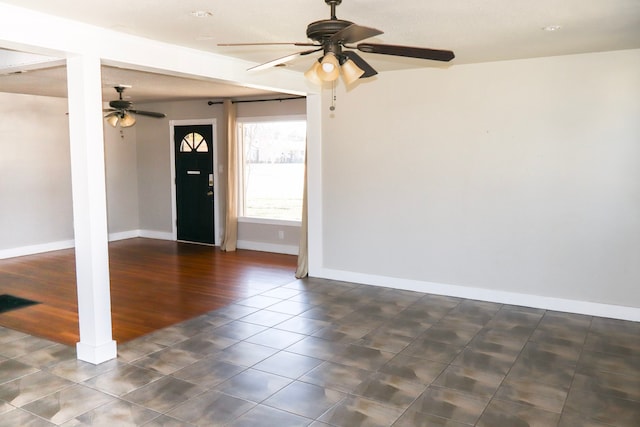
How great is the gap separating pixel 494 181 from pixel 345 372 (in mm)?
2696

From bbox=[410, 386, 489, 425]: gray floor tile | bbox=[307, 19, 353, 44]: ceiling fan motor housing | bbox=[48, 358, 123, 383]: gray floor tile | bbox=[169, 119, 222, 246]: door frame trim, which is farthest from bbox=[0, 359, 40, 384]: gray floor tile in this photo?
bbox=[169, 119, 222, 246]: door frame trim

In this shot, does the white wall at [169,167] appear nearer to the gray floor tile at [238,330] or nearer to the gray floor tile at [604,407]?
the gray floor tile at [238,330]

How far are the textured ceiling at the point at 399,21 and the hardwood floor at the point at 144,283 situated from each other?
2.57 meters

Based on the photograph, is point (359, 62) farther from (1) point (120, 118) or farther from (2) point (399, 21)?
(1) point (120, 118)

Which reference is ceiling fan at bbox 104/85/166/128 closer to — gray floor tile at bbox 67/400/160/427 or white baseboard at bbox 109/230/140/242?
white baseboard at bbox 109/230/140/242

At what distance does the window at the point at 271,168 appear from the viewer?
794 cm

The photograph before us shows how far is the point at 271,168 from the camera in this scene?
8227 millimetres

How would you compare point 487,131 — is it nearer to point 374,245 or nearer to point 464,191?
point 464,191

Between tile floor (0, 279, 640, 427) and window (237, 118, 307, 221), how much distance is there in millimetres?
3213

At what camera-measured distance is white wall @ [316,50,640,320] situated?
471 cm

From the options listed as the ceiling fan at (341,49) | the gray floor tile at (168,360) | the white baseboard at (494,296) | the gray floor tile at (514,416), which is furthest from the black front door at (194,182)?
the gray floor tile at (514,416)

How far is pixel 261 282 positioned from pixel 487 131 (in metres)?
3.11

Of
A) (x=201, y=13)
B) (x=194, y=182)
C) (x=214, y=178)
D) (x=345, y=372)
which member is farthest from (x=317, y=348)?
(x=194, y=182)

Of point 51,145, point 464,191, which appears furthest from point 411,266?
point 51,145
